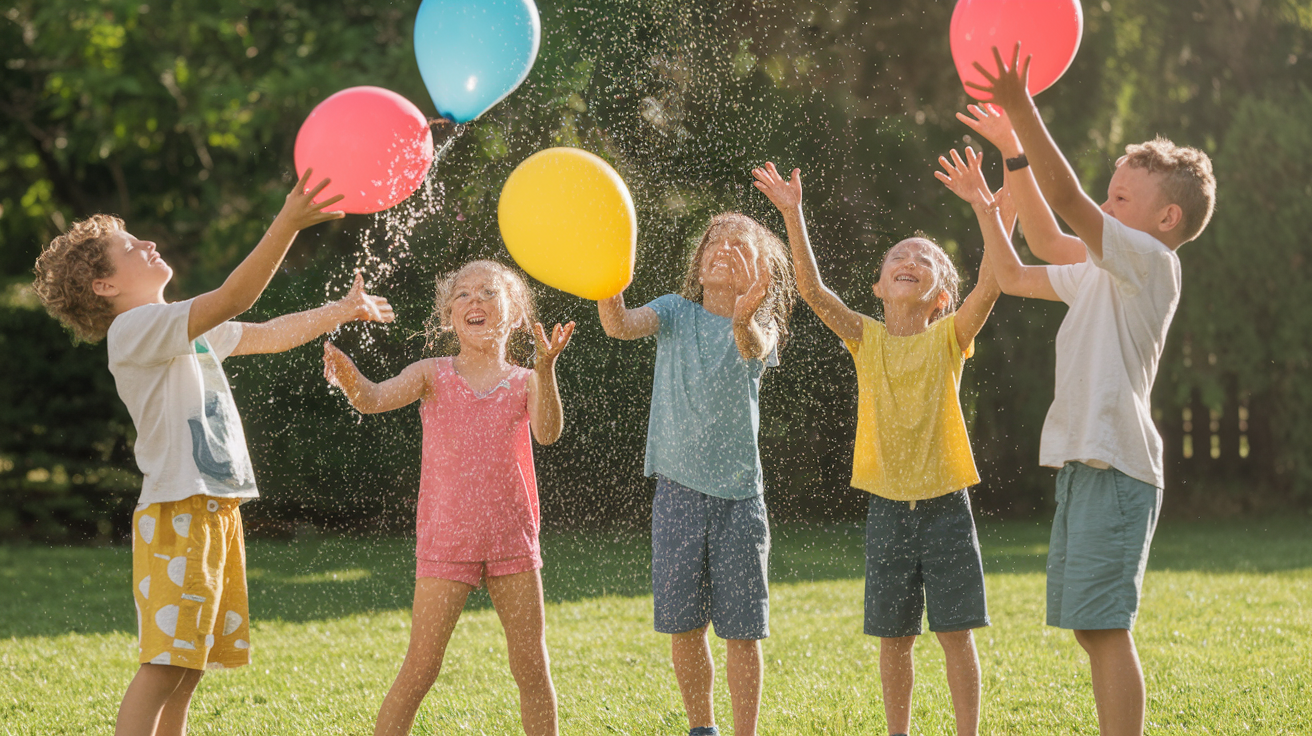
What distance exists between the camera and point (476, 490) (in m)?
3.00

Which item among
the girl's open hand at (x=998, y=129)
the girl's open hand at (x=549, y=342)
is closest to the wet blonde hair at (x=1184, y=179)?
the girl's open hand at (x=998, y=129)

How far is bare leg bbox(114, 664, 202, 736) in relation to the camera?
271 centimetres

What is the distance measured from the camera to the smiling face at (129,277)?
2.93 m

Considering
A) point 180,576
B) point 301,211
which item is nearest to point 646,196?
point 301,211

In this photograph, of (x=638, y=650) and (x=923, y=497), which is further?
(x=638, y=650)

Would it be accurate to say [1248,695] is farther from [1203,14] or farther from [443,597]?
[1203,14]

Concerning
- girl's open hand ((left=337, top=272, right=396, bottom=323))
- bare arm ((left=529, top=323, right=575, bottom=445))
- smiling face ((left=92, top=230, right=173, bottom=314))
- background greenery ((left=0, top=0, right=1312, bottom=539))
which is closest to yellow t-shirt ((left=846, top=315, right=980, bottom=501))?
bare arm ((left=529, top=323, right=575, bottom=445))

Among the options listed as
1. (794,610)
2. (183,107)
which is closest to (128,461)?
(183,107)

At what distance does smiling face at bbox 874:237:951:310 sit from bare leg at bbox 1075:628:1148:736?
1.09m

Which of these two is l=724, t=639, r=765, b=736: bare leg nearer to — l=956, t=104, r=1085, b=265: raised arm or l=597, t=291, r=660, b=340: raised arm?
l=597, t=291, r=660, b=340: raised arm

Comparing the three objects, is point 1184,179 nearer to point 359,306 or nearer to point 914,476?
point 914,476

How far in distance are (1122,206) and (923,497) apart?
93 centimetres

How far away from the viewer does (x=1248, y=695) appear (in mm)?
3875

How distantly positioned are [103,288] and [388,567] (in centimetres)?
425
